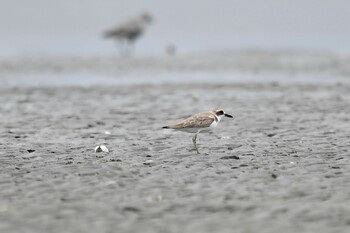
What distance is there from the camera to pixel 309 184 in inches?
404

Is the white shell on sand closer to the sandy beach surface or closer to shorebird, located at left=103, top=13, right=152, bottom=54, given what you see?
the sandy beach surface

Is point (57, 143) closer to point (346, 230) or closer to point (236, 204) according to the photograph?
point (236, 204)

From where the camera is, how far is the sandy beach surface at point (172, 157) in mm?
8828

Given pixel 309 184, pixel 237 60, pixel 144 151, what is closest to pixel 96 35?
pixel 237 60

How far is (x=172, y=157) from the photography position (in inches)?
493

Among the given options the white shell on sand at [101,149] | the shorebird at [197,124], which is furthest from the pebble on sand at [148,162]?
the white shell on sand at [101,149]

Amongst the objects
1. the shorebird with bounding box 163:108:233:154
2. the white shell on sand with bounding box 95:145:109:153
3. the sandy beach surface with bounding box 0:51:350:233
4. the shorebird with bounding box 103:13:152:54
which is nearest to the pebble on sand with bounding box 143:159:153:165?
the sandy beach surface with bounding box 0:51:350:233

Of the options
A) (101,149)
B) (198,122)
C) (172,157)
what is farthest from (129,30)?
(172,157)

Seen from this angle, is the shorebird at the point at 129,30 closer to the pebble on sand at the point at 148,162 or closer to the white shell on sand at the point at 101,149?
the white shell on sand at the point at 101,149

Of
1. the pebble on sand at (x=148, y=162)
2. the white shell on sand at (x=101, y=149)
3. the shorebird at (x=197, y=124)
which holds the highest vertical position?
the shorebird at (x=197, y=124)

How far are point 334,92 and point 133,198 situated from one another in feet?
44.4

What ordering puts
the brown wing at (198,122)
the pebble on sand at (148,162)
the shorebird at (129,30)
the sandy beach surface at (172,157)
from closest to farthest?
the sandy beach surface at (172,157) → the pebble on sand at (148,162) → the brown wing at (198,122) → the shorebird at (129,30)

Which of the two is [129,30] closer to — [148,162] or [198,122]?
[198,122]

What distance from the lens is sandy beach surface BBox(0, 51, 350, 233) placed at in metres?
8.83
